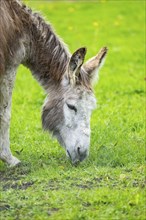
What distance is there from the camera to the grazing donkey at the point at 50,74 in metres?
7.68

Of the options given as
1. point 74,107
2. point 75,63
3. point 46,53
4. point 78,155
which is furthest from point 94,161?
point 46,53

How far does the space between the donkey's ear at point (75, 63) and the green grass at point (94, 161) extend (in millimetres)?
989

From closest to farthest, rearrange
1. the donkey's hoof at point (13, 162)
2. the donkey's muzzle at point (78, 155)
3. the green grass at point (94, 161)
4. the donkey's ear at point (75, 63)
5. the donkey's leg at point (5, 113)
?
the green grass at point (94, 161), the donkey's ear at point (75, 63), the donkey's muzzle at point (78, 155), the donkey's leg at point (5, 113), the donkey's hoof at point (13, 162)

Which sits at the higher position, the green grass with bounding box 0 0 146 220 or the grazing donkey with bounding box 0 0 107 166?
the grazing donkey with bounding box 0 0 107 166

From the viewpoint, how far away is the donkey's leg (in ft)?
25.8

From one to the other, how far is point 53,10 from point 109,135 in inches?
533

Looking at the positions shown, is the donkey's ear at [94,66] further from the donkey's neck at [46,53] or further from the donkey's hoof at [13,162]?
the donkey's hoof at [13,162]

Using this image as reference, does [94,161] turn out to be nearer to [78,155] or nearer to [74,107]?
[78,155]

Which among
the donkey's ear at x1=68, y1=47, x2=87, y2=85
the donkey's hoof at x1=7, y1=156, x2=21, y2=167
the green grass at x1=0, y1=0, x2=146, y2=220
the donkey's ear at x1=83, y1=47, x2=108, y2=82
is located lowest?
the green grass at x1=0, y1=0, x2=146, y2=220

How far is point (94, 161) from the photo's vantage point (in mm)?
8141

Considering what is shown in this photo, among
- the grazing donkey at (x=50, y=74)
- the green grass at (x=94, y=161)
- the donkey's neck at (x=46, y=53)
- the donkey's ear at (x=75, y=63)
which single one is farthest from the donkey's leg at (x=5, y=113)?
the donkey's ear at (x=75, y=63)

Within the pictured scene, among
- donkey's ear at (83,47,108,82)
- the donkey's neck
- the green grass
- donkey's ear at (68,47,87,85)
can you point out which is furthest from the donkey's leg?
donkey's ear at (83,47,108,82)

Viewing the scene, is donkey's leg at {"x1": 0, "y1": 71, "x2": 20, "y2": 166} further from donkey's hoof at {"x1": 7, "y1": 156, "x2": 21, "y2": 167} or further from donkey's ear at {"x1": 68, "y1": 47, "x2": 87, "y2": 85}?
donkey's ear at {"x1": 68, "y1": 47, "x2": 87, "y2": 85}

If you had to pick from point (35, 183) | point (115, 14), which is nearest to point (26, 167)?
point (35, 183)
